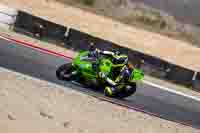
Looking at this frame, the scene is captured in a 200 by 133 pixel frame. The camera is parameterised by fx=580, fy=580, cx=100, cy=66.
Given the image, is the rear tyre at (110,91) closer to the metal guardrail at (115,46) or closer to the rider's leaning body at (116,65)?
the rider's leaning body at (116,65)

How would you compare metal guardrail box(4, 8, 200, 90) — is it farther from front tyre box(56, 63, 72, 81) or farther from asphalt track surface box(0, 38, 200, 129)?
front tyre box(56, 63, 72, 81)

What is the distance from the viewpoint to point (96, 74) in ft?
56.5

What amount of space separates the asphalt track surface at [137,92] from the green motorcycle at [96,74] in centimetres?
26

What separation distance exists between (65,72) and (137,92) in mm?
3037

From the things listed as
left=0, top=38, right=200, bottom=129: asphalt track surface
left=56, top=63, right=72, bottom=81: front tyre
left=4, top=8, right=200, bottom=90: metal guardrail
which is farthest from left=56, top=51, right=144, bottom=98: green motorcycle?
left=4, top=8, right=200, bottom=90: metal guardrail

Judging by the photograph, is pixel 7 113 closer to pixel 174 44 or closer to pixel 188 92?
pixel 188 92

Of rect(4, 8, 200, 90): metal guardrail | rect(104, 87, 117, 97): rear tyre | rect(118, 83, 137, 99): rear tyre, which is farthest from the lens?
rect(4, 8, 200, 90): metal guardrail

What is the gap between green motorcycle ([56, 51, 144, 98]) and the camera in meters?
17.0

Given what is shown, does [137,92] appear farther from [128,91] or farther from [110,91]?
[110,91]

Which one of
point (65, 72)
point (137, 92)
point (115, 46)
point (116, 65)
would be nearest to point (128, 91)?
point (116, 65)

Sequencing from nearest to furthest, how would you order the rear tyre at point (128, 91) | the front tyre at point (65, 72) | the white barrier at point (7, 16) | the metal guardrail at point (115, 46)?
1. the front tyre at point (65, 72)
2. the rear tyre at point (128, 91)
3. the metal guardrail at point (115, 46)
4. the white barrier at point (7, 16)

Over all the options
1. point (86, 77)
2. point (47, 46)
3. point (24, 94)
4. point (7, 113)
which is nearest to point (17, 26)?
point (47, 46)

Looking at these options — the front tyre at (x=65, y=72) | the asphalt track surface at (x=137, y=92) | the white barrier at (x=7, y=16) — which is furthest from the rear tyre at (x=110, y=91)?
the white barrier at (x=7, y=16)

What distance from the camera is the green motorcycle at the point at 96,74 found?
671 inches
